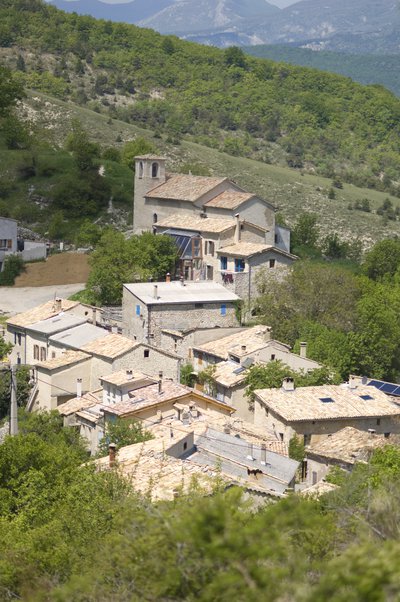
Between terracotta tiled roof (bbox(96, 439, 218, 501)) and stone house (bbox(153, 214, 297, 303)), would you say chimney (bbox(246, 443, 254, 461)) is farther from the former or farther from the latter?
stone house (bbox(153, 214, 297, 303))

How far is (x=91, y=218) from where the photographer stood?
57812 millimetres

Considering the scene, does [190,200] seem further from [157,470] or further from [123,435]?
[157,470]

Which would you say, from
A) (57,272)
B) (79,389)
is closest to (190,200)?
(57,272)

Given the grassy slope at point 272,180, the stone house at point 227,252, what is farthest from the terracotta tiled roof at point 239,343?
the grassy slope at point 272,180

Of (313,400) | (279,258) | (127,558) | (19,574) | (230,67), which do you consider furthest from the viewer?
(230,67)

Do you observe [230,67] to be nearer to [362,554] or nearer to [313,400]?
[313,400]

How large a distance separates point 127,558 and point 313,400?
2064 cm

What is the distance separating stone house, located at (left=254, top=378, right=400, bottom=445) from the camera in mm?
31312

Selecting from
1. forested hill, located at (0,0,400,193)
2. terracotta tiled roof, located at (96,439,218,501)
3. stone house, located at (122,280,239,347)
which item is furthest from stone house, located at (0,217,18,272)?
forested hill, located at (0,0,400,193)

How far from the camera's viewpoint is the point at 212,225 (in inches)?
1777

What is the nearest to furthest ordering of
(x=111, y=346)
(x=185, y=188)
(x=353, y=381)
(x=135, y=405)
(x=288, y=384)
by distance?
1. (x=135, y=405)
2. (x=288, y=384)
3. (x=353, y=381)
4. (x=111, y=346)
5. (x=185, y=188)

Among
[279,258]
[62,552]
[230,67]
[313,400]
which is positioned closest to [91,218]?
[279,258]

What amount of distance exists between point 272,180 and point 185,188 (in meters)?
36.5

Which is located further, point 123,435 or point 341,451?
point 341,451
